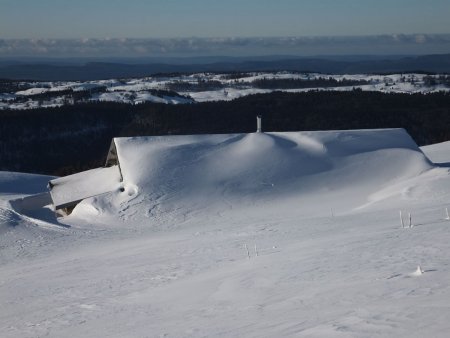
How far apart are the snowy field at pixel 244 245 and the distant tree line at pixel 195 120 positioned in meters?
40.0

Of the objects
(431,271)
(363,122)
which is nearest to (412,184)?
(431,271)

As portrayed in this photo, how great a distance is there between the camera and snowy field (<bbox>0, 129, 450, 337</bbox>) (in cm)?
935

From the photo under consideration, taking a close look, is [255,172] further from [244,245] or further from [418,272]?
[418,272]

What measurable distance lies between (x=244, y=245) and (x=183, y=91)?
452 ft

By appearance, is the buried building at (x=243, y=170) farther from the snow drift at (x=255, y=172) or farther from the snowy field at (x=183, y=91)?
the snowy field at (x=183, y=91)

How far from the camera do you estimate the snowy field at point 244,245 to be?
935 centimetres

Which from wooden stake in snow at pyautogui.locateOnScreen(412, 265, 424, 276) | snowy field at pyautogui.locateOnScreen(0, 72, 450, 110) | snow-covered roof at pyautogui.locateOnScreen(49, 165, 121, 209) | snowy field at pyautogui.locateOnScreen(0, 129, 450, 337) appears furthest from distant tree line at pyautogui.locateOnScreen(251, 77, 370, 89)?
wooden stake in snow at pyautogui.locateOnScreen(412, 265, 424, 276)

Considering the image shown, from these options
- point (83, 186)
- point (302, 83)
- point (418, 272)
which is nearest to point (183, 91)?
point (302, 83)

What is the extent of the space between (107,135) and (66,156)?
10.5 meters

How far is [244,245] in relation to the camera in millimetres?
16422

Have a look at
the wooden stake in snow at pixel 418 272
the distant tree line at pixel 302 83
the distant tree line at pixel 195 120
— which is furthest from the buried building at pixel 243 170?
the distant tree line at pixel 302 83

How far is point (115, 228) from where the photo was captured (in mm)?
22297

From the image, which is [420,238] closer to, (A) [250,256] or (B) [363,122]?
(A) [250,256]

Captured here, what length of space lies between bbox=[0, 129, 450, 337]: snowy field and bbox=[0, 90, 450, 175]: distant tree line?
131ft
